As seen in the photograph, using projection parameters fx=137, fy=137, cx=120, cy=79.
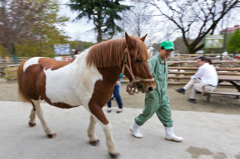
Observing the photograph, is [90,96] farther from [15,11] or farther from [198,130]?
[15,11]

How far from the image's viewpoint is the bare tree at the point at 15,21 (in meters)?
10.5

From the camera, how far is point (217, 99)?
472 cm

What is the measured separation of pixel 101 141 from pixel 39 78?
1.49 metres

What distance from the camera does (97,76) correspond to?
Result: 1.84m

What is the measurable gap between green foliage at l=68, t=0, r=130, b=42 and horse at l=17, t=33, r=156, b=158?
12006 mm

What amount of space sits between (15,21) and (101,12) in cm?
703

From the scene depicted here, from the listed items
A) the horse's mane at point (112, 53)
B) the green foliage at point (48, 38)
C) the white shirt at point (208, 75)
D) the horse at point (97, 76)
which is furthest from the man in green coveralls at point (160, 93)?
the green foliage at point (48, 38)

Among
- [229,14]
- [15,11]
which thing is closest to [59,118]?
[15,11]

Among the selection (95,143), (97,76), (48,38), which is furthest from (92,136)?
(48,38)

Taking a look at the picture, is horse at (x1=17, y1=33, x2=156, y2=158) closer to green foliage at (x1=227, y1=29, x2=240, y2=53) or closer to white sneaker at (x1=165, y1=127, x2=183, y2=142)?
white sneaker at (x1=165, y1=127, x2=183, y2=142)

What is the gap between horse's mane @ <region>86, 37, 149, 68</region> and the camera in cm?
161

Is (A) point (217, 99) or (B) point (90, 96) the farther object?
(A) point (217, 99)

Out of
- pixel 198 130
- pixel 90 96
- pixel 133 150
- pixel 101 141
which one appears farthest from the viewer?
pixel 198 130

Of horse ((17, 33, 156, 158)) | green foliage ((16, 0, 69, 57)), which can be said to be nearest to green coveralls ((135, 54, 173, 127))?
horse ((17, 33, 156, 158))
